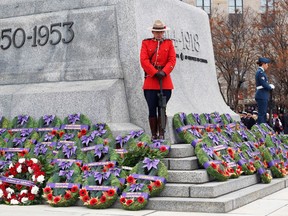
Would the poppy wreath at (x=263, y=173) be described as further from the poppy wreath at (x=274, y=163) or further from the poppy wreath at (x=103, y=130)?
the poppy wreath at (x=103, y=130)

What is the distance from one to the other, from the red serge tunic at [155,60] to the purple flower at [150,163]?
1518mm

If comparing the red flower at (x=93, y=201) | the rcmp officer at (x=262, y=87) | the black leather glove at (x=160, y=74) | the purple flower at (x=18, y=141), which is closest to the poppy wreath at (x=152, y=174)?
the red flower at (x=93, y=201)

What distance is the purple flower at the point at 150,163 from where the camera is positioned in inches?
352

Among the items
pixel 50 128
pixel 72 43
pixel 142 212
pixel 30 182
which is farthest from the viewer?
pixel 72 43

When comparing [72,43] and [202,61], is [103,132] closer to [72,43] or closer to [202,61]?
[72,43]

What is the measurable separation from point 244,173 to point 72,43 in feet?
12.9

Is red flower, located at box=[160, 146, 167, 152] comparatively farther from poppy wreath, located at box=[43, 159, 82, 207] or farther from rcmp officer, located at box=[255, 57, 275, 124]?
rcmp officer, located at box=[255, 57, 275, 124]

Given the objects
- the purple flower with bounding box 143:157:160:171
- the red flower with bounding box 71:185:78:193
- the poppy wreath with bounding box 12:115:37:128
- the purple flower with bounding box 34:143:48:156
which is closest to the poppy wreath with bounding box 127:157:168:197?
the purple flower with bounding box 143:157:160:171

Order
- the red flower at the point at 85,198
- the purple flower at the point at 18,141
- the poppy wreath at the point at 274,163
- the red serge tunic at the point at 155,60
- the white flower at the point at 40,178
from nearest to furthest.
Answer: the red flower at the point at 85,198, the white flower at the point at 40,178, the red serge tunic at the point at 155,60, the purple flower at the point at 18,141, the poppy wreath at the point at 274,163

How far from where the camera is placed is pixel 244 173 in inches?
417

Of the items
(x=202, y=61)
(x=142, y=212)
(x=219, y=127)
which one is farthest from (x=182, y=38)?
(x=142, y=212)

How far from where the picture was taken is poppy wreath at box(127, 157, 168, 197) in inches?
343

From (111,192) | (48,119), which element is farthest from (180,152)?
(48,119)

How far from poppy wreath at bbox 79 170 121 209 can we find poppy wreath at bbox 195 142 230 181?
4.42ft
